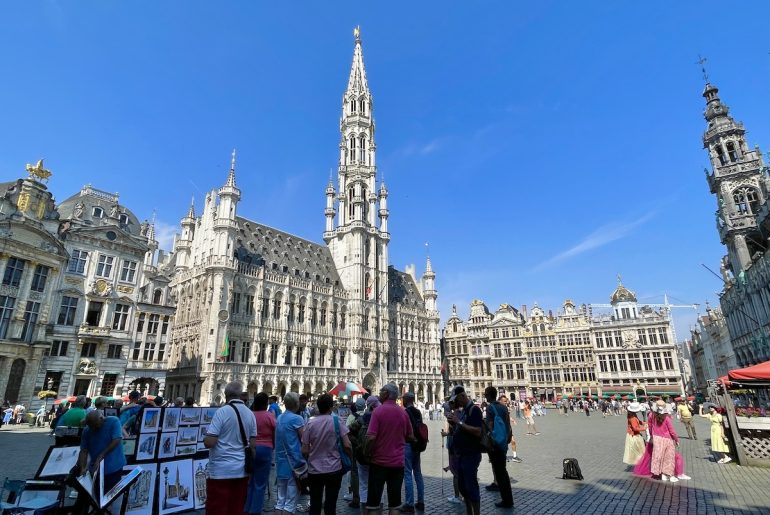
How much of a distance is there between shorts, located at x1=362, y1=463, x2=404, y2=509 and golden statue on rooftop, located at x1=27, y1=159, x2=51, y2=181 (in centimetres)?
3543

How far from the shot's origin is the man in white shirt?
5.15 m

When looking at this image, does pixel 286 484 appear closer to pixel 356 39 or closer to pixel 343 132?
pixel 343 132

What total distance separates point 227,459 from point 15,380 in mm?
31647

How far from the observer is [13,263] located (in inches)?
1063

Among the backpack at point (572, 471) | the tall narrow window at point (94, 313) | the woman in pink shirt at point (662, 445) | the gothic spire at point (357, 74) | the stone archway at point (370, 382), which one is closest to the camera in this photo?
the woman in pink shirt at point (662, 445)

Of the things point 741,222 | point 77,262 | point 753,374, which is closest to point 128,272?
point 77,262

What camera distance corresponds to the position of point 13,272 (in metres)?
26.9

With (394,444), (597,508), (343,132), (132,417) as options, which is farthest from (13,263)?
(343,132)

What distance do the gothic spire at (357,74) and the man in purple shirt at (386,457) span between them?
236 feet

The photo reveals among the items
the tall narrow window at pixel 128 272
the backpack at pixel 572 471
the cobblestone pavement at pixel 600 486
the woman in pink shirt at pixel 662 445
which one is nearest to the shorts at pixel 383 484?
the cobblestone pavement at pixel 600 486

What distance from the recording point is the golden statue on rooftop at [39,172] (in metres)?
29.0

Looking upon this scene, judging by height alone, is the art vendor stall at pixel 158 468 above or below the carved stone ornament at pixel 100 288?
below

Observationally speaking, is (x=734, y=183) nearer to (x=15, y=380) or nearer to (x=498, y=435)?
(x=498, y=435)

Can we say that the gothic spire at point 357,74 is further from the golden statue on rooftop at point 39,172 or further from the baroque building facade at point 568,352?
the golden statue on rooftop at point 39,172
